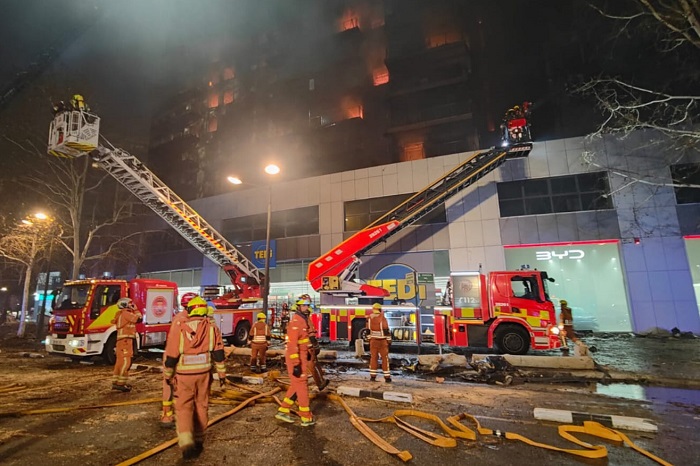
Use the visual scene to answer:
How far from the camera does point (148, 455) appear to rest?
366 cm

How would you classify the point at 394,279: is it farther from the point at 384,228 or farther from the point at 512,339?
the point at 512,339

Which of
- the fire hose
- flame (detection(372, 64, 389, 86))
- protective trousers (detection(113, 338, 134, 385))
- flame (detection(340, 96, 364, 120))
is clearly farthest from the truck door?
flame (detection(372, 64, 389, 86))

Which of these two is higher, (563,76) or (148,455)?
(563,76)

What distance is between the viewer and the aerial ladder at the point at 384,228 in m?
12.3

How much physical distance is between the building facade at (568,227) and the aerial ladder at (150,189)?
5254 mm

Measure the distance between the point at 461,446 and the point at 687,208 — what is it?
1654 centimetres

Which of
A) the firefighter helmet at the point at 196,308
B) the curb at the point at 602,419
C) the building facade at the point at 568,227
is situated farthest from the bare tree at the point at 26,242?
the curb at the point at 602,419

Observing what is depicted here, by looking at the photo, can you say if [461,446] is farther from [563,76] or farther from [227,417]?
[563,76]

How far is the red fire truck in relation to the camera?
29.5 feet

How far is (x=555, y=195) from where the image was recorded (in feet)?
50.8

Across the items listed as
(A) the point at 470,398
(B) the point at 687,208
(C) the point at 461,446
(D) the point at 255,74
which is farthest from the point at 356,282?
(D) the point at 255,74

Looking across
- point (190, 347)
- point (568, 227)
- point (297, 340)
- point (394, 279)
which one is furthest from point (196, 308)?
point (568, 227)

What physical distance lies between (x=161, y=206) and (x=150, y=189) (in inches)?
37.8

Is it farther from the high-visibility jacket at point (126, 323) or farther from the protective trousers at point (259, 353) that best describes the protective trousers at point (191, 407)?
the protective trousers at point (259, 353)
